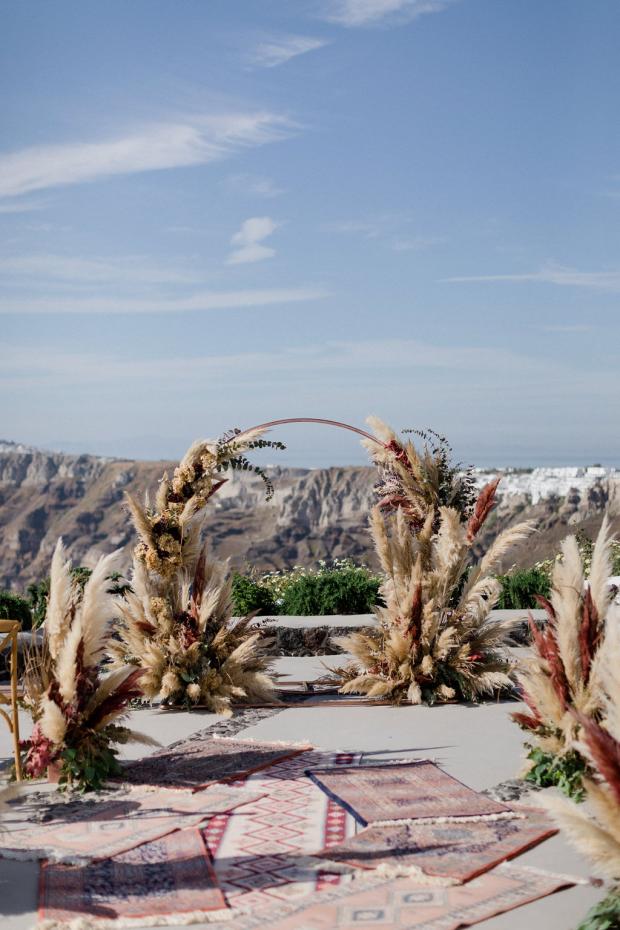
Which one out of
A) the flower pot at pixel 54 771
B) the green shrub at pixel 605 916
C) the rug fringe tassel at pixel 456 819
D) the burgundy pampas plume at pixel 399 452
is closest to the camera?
the green shrub at pixel 605 916

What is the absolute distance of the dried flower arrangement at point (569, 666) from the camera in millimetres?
4297

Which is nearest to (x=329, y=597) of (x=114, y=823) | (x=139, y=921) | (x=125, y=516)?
(x=114, y=823)

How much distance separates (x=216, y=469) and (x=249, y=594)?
307 centimetres

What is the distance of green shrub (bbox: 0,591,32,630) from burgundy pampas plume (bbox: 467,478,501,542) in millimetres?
4172

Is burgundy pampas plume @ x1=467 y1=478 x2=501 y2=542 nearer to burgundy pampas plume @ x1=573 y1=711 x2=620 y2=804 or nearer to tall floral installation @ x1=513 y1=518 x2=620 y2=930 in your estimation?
tall floral installation @ x1=513 y1=518 x2=620 y2=930

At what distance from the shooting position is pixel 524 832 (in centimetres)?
400

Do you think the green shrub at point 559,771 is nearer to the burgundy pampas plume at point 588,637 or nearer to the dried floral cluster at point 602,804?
the burgundy pampas plume at point 588,637

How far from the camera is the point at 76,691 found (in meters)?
4.77

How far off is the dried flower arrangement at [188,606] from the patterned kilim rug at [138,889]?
8.60ft

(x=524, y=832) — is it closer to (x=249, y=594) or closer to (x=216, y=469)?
(x=216, y=469)

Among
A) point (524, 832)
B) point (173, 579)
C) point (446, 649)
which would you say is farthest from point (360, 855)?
point (173, 579)

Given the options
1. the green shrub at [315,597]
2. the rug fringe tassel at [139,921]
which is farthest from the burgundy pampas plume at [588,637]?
the green shrub at [315,597]

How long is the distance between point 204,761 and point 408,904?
209cm

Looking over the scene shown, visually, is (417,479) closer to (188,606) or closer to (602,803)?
(188,606)
